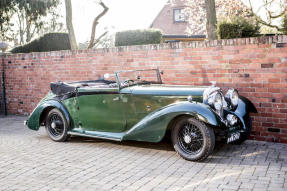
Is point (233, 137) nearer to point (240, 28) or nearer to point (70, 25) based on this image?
point (240, 28)

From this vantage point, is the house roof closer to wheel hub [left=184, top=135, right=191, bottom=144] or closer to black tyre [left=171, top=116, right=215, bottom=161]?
black tyre [left=171, top=116, right=215, bottom=161]

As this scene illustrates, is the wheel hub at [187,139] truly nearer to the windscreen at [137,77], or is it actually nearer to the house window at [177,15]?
the windscreen at [137,77]

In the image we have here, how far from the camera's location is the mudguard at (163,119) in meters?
4.50

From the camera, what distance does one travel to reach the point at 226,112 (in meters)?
5.05

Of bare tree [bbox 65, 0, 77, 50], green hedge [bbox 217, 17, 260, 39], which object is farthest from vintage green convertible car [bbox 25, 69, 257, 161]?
bare tree [bbox 65, 0, 77, 50]

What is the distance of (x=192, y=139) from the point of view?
15.5ft

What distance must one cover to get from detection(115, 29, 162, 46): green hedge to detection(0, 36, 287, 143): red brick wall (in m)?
1.26

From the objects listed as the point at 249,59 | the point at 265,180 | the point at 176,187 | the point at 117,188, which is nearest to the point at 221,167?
the point at 265,180

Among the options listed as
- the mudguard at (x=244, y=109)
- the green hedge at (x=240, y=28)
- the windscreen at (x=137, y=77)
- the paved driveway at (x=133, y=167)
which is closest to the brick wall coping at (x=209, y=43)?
the green hedge at (x=240, y=28)

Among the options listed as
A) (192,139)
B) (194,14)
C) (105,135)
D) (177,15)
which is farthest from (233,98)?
(177,15)

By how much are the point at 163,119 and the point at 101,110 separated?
4.49ft

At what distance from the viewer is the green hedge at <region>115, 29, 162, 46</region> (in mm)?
8992

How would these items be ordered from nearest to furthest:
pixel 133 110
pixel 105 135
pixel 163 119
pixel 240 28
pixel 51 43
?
pixel 163 119
pixel 133 110
pixel 105 135
pixel 240 28
pixel 51 43

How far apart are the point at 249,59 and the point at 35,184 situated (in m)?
4.15
